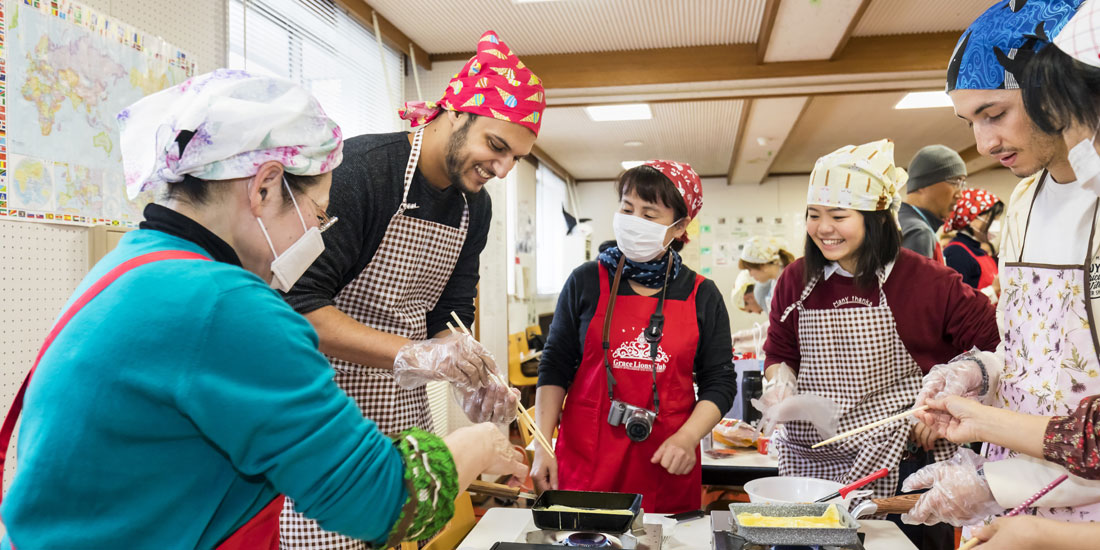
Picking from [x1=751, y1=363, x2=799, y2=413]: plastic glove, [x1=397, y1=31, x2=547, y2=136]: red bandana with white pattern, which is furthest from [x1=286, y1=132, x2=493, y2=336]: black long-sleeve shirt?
[x1=751, y1=363, x2=799, y2=413]: plastic glove

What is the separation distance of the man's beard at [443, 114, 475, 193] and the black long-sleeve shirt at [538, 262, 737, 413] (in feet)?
2.05

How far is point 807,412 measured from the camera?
2111mm

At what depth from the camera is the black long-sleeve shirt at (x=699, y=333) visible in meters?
2.25

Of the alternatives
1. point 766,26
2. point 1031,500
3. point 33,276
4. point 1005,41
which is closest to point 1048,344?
point 1031,500

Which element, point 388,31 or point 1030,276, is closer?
point 1030,276

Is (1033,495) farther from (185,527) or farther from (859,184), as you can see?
(185,527)

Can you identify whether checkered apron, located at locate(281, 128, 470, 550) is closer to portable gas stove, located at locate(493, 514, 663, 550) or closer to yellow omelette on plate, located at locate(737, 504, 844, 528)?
portable gas stove, located at locate(493, 514, 663, 550)

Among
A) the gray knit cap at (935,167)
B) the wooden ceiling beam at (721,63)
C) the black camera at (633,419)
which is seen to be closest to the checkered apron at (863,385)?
the black camera at (633,419)

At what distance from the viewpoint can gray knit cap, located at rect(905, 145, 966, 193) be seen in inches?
148

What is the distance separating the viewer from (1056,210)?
1365 millimetres

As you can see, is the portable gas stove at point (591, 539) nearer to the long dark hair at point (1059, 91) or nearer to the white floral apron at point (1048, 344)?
the white floral apron at point (1048, 344)

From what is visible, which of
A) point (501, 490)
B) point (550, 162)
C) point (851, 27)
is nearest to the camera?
point (501, 490)

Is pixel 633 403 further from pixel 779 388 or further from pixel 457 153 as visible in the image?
pixel 457 153

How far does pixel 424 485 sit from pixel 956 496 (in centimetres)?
109
